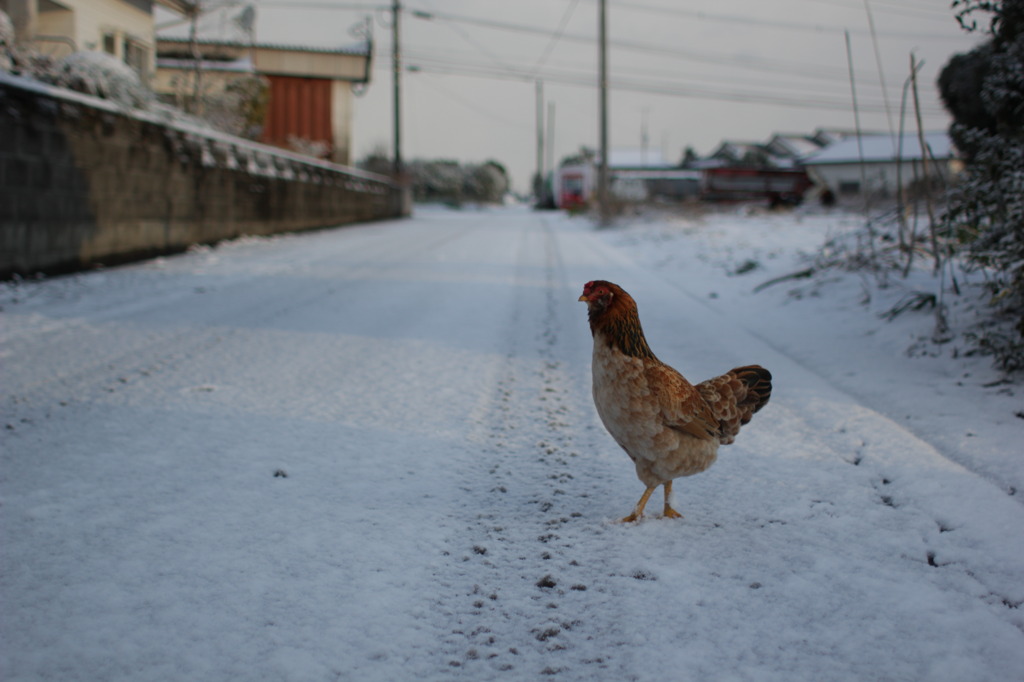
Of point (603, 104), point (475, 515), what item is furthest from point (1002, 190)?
point (603, 104)

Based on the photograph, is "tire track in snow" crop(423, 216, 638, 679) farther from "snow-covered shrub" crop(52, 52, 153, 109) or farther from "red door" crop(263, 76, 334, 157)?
"red door" crop(263, 76, 334, 157)

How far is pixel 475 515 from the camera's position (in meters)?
2.60

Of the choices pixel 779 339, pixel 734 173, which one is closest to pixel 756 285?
pixel 779 339

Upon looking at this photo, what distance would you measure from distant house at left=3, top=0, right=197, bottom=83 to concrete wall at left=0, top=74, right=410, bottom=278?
487 cm

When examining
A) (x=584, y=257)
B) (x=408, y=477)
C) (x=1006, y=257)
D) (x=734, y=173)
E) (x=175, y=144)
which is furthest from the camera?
(x=734, y=173)

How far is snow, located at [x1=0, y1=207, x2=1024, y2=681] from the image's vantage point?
183 cm

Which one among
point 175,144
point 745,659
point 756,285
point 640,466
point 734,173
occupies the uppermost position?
point 734,173

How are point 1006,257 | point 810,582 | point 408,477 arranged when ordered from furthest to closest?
point 1006,257 < point 408,477 < point 810,582

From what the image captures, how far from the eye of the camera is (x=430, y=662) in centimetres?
178

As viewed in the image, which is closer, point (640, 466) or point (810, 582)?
point (810, 582)

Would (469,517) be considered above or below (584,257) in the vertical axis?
below

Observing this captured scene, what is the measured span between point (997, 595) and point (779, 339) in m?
3.99

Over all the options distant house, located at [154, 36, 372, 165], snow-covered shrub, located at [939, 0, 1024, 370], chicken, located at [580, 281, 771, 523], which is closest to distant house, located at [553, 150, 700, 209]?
distant house, located at [154, 36, 372, 165]

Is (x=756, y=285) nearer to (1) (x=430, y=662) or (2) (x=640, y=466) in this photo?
(2) (x=640, y=466)
